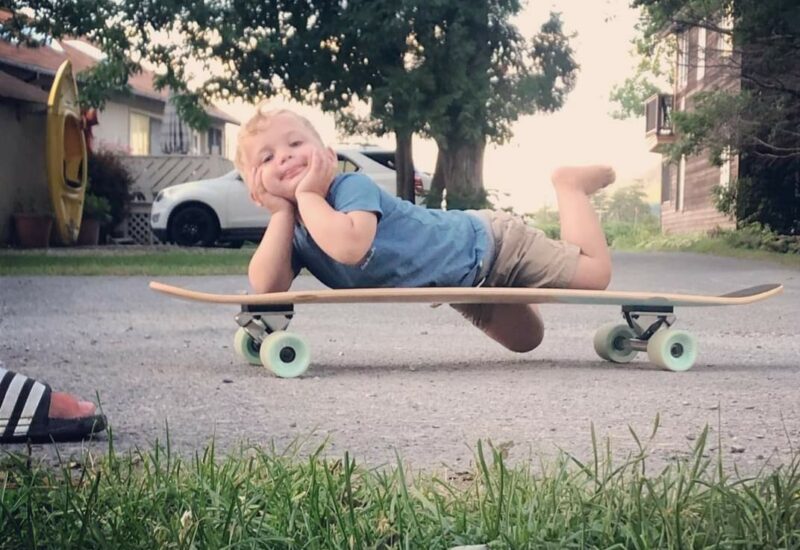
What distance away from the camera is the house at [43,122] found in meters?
1.12

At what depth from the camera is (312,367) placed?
1804 mm

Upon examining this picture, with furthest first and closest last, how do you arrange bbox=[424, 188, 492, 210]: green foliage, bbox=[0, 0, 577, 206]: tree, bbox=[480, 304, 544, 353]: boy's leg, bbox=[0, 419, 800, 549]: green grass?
bbox=[480, 304, 544, 353]: boy's leg, bbox=[424, 188, 492, 210]: green foliage, bbox=[0, 0, 577, 206]: tree, bbox=[0, 419, 800, 549]: green grass

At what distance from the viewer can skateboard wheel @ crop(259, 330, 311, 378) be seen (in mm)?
1710

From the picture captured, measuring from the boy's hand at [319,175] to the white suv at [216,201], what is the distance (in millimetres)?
15

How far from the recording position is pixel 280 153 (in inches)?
53.2

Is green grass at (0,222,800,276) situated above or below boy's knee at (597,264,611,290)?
above

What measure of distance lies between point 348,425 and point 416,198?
0.24m

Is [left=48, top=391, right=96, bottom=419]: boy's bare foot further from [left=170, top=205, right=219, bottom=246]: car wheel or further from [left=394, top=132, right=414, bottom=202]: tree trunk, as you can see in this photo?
[left=394, top=132, right=414, bottom=202]: tree trunk

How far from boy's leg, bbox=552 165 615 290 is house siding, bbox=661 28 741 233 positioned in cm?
8

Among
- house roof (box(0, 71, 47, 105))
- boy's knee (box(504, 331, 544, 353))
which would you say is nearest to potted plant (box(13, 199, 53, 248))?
house roof (box(0, 71, 47, 105))

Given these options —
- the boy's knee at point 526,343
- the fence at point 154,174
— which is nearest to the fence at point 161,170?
the fence at point 154,174

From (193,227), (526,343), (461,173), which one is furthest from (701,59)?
(193,227)

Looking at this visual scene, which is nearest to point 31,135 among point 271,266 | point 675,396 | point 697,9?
point 271,266

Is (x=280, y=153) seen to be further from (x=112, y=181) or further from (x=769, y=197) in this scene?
(x=769, y=197)
